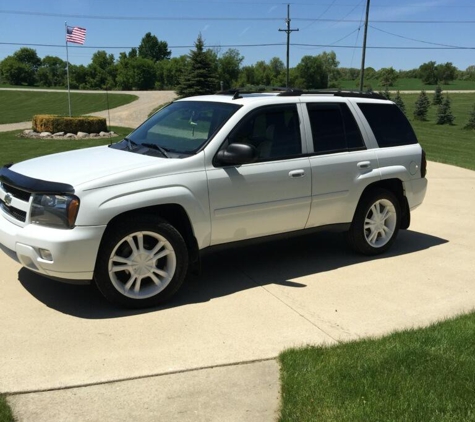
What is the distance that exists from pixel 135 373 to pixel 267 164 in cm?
233

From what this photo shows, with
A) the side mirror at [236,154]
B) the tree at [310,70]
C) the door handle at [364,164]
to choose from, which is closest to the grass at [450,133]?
the door handle at [364,164]

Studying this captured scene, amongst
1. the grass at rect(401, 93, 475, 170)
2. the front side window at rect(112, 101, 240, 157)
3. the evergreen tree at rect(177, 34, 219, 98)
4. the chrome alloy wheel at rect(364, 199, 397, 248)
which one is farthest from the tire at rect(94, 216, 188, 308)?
the evergreen tree at rect(177, 34, 219, 98)

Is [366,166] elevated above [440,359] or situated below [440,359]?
above

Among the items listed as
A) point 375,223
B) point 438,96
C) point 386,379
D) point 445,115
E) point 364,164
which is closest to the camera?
point 386,379

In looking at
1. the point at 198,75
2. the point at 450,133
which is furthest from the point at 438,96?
the point at 198,75

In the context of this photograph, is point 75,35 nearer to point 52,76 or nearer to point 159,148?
point 159,148

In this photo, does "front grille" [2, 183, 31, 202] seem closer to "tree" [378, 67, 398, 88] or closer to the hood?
the hood

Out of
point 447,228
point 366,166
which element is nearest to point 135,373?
point 366,166

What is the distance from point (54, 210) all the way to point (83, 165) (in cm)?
62

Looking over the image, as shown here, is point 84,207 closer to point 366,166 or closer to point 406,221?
point 366,166

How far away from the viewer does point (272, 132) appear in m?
5.14

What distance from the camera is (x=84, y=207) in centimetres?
400

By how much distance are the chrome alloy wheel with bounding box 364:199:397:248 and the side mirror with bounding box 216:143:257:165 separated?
1.91 metres

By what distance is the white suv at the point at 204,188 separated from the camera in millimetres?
4102
